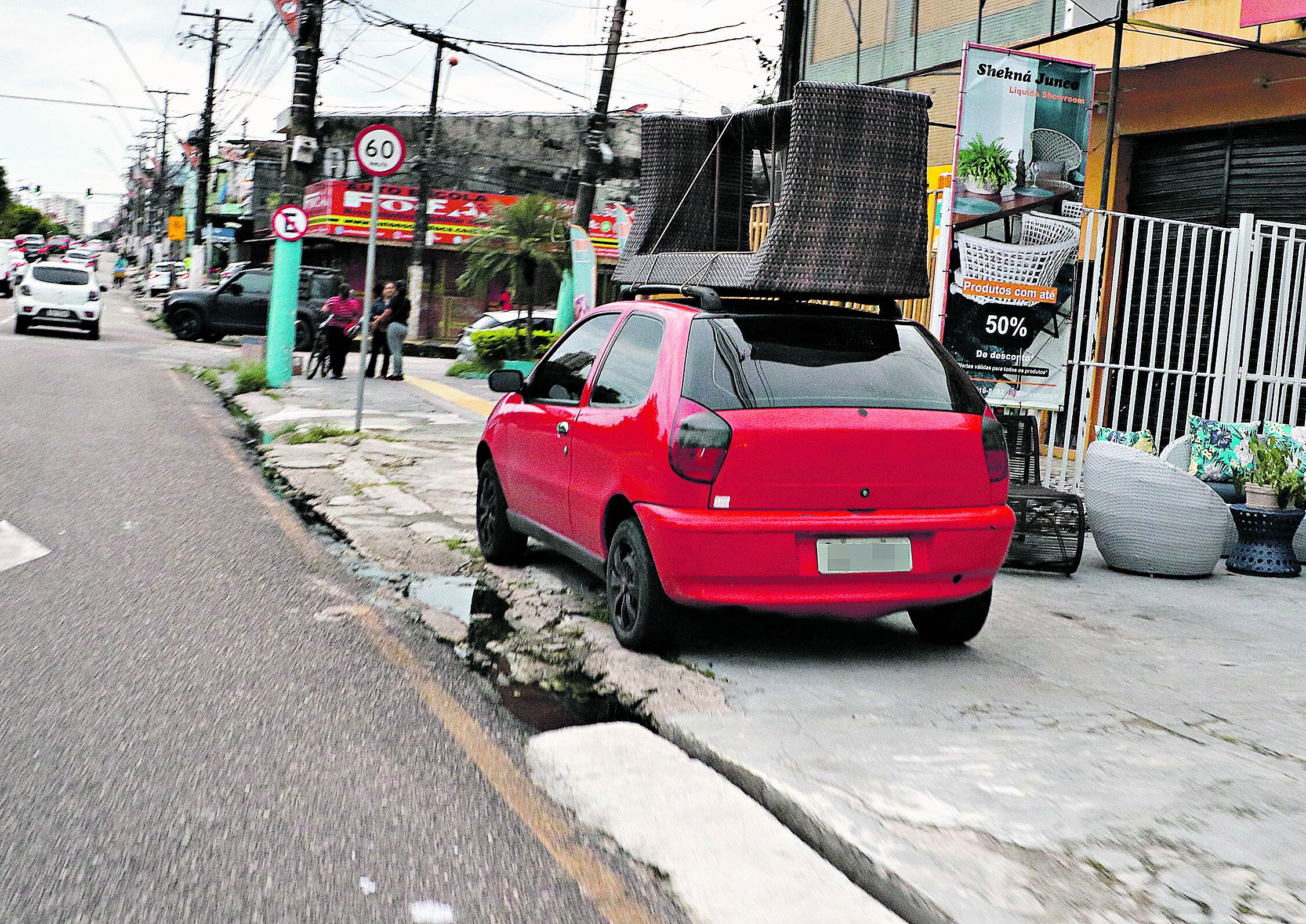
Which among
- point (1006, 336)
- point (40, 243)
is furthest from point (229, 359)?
point (40, 243)

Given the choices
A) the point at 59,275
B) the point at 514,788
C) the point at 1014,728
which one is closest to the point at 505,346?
the point at 59,275

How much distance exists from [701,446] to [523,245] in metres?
28.5

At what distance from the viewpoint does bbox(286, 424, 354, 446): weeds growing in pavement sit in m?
12.9

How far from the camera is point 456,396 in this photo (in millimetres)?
20062

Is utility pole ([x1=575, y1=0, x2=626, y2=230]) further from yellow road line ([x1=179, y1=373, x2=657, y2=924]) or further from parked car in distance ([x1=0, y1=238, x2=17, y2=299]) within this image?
parked car in distance ([x1=0, y1=238, x2=17, y2=299])

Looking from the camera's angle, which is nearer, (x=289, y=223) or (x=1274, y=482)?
(x=1274, y=482)

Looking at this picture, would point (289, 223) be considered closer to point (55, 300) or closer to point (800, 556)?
point (55, 300)

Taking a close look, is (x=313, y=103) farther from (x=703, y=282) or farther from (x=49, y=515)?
(x=703, y=282)

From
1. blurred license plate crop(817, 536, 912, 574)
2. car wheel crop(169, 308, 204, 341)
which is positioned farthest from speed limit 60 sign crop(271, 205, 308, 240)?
blurred license plate crop(817, 536, 912, 574)

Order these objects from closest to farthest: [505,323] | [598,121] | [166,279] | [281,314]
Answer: [281,314]
[598,121]
[505,323]
[166,279]

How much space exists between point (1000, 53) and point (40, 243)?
100196 millimetres

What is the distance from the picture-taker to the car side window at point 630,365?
222 inches

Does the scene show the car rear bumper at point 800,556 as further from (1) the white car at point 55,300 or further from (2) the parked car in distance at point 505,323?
(1) the white car at point 55,300

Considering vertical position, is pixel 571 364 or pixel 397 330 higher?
pixel 397 330
